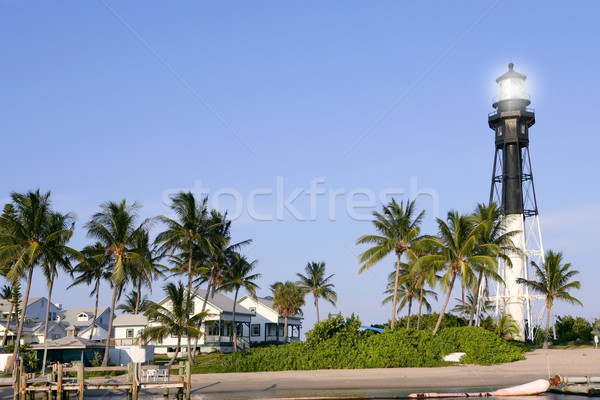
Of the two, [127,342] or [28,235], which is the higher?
[28,235]

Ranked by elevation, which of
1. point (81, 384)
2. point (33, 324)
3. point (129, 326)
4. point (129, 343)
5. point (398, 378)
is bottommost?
point (398, 378)

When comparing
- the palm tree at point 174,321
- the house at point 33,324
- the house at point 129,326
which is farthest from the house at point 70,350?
the house at point 129,326

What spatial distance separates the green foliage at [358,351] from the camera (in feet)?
151

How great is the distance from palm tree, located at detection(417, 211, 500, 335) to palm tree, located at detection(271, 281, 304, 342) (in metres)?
31.5

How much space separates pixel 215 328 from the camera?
6988 centimetres

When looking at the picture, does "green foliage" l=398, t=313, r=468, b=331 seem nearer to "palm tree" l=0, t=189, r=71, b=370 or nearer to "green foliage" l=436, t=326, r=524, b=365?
"green foliage" l=436, t=326, r=524, b=365

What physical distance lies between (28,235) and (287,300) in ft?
123

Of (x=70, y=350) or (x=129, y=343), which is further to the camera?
(x=129, y=343)

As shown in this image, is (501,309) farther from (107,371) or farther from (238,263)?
(107,371)

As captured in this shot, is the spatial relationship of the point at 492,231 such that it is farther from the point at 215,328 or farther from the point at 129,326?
the point at 129,326

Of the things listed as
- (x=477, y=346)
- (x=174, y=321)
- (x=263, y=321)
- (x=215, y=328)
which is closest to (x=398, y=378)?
(x=477, y=346)

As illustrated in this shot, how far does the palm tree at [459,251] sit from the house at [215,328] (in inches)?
956

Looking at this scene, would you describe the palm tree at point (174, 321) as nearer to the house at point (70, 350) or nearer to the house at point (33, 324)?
the house at point (70, 350)

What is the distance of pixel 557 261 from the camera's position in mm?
61250
